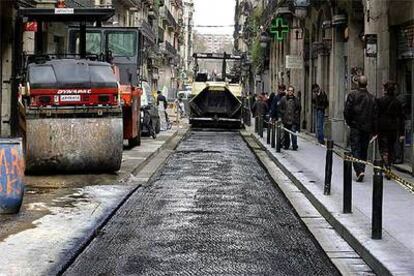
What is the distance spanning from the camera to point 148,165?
19.1m

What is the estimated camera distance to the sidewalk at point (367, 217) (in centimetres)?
811

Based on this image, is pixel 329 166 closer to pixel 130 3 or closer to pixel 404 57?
pixel 404 57

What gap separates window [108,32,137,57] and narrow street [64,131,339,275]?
7319 millimetres

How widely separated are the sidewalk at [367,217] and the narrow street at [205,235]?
1.45ft

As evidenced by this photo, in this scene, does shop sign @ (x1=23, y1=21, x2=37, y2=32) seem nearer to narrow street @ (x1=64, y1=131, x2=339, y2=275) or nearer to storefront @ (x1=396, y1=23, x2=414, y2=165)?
narrow street @ (x1=64, y1=131, x2=339, y2=275)

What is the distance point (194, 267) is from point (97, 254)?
1259 millimetres

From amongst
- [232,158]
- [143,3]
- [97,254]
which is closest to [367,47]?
[232,158]

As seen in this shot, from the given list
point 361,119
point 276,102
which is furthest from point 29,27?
point 361,119

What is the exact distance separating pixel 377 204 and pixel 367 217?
154 centimetres

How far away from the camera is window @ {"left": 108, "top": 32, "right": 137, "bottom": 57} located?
2272 cm

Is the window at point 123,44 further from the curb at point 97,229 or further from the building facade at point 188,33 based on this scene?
the building facade at point 188,33

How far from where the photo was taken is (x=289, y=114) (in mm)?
23156

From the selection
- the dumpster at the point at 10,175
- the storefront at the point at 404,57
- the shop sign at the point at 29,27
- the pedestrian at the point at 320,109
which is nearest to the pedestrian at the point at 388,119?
the storefront at the point at 404,57

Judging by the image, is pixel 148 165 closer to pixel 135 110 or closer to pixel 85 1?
pixel 135 110
